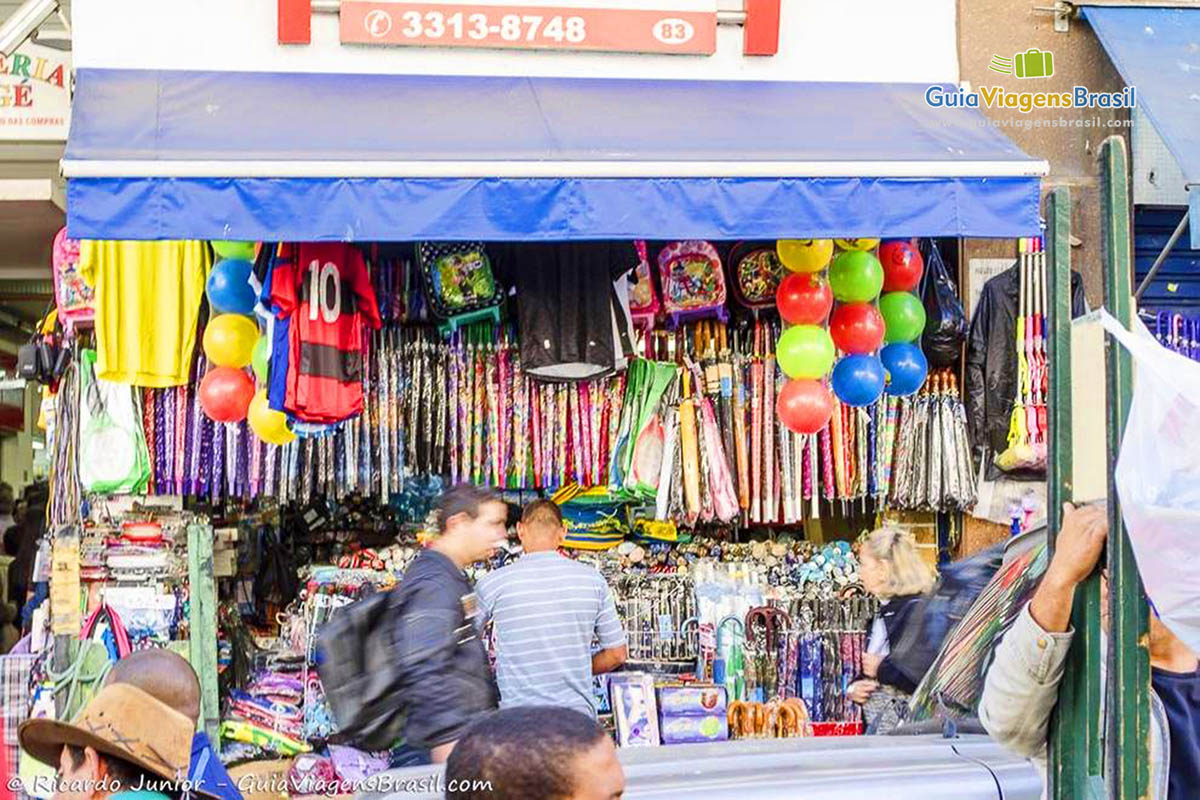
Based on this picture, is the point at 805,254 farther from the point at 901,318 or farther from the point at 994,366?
the point at 994,366

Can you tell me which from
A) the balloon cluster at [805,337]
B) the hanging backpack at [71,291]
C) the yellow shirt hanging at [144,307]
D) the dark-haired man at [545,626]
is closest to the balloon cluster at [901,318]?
the balloon cluster at [805,337]

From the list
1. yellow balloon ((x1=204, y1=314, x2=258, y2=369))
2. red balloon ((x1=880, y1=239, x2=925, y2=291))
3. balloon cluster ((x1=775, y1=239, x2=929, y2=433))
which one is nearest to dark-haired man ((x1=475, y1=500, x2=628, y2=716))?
balloon cluster ((x1=775, y1=239, x2=929, y2=433))

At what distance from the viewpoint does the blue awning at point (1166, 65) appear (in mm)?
7465

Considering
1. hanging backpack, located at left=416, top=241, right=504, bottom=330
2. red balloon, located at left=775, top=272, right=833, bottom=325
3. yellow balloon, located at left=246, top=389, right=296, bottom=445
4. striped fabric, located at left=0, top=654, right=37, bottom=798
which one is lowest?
striped fabric, located at left=0, top=654, right=37, bottom=798

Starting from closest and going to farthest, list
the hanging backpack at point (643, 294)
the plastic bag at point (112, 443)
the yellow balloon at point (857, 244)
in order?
the yellow balloon at point (857, 244)
the plastic bag at point (112, 443)
the hanging backpack at point (643, 294)

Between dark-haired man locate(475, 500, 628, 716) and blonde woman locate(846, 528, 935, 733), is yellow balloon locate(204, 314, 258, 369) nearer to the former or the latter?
dark-haired man locate(475, 500, 628, 716)

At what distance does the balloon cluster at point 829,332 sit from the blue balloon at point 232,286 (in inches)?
106

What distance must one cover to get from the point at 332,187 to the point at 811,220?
216 centimetres

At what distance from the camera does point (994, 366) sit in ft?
27.6

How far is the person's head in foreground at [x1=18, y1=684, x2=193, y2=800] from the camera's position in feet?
11.9

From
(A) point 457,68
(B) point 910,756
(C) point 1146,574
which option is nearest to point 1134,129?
(A) point 457,68

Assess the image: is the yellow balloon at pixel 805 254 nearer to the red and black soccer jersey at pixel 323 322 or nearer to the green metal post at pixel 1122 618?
the red and black soccer jersey at pixel 323 322


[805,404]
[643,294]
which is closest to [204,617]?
[643,294]

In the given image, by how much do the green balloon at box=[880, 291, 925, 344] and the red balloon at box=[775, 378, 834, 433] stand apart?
594 millimetres
